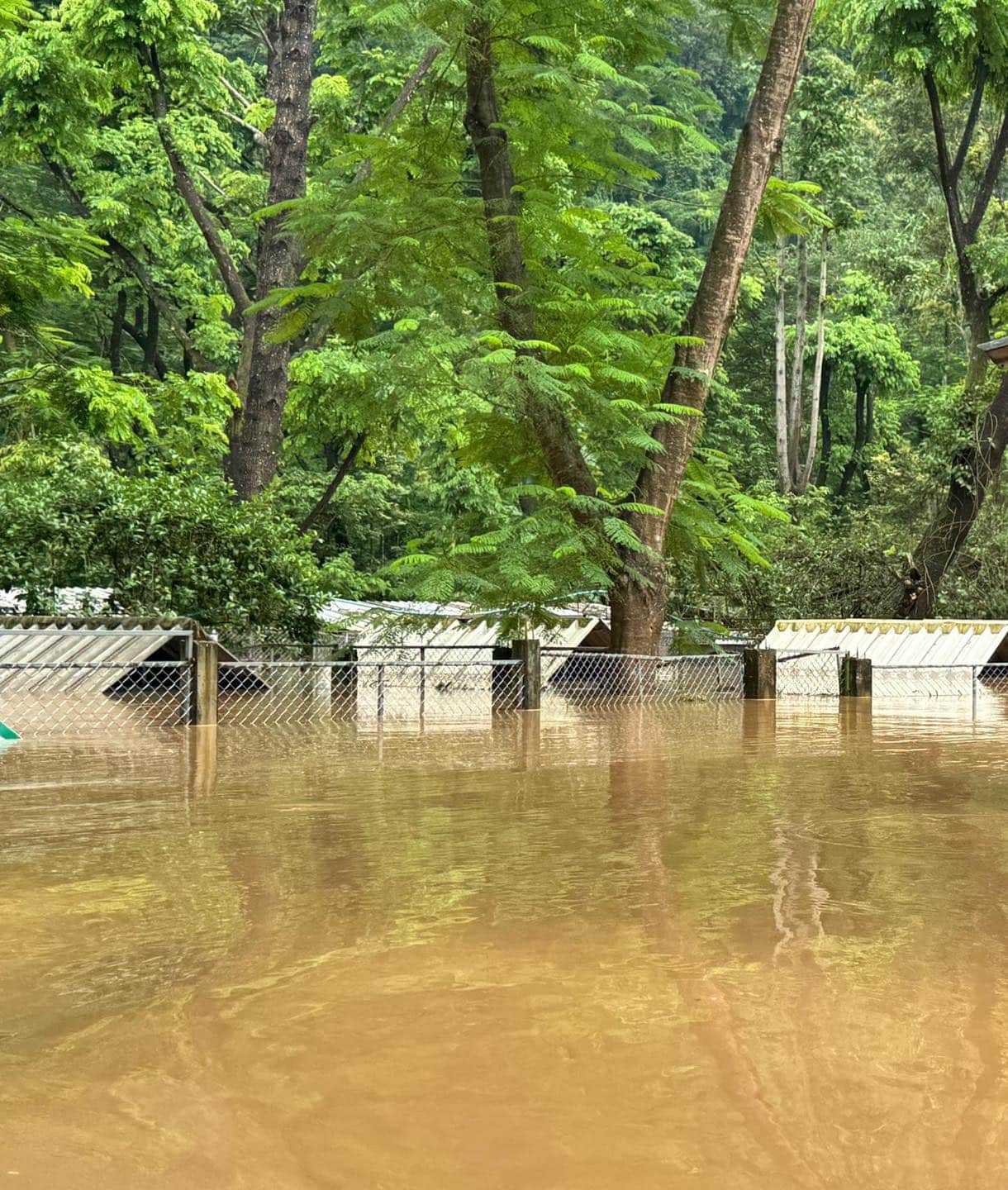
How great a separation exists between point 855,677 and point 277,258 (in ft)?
36.4

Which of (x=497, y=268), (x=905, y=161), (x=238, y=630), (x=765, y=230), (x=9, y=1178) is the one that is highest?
(x=905, y=161)

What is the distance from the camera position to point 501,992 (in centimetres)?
407

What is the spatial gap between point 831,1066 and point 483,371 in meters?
13.4

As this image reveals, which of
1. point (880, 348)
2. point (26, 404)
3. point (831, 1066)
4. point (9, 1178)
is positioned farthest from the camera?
point (880, 348)

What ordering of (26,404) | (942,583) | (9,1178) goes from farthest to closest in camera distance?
(942,583)
(26,404)
(9,1178)

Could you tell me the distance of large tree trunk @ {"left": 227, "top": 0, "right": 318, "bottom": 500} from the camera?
2208cm

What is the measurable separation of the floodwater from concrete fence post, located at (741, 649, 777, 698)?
11267mm

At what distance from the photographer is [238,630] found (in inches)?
717

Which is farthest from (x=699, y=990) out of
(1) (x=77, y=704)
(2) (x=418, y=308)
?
(2) (x=418, y=308)

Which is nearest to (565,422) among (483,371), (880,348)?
(483,371)

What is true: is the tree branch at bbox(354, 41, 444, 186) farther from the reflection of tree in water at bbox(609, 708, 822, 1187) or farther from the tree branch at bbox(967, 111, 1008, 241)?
the reflection of tree in water at bbox(609, 708, 822, 1187)

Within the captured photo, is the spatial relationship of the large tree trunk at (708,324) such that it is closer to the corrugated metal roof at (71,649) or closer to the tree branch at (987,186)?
the corrugated metal roof at (71,649)

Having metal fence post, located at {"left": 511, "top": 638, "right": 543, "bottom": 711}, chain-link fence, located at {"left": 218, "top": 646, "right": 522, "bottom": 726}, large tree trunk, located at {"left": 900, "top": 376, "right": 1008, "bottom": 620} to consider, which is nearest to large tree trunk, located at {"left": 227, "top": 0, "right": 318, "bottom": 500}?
chain-link fence, located at {"left": 218, "top": 646, "right": 522, "bottom": 726}

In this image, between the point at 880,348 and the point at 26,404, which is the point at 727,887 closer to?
the point at 26,404
